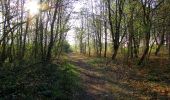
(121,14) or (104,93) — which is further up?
(121,14)

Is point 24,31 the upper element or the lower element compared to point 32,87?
upper

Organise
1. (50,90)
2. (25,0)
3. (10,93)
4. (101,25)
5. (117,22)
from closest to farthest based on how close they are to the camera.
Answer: (10,93), (50,90), (25,0), (117,22), (101,25)

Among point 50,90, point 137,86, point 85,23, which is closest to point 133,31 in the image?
point 137,86

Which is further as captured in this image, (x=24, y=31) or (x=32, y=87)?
(x=24, y=31)

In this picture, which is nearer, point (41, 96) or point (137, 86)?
point (41, 96)

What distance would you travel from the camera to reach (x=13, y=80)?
49.6 ft

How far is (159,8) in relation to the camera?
38500mm

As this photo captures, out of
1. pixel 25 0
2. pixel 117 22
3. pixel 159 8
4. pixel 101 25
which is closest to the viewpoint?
pixel 25 0

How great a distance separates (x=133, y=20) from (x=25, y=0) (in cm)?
1575

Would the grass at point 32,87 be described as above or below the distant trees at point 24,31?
below

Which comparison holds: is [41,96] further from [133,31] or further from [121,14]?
[121,14]

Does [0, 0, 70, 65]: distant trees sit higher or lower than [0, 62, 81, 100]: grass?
higher

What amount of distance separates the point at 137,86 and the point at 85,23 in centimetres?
6351

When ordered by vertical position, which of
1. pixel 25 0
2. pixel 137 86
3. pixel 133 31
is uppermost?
pixel 25 0
